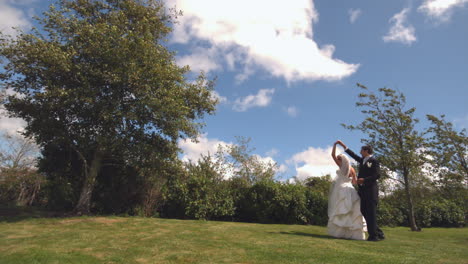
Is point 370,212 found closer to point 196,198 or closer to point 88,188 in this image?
point 196,198

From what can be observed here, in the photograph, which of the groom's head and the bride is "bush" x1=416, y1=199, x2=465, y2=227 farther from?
the bride

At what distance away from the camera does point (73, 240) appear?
760 cm

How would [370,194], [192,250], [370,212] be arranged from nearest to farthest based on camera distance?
[192,250] → [370,212] → [370,194]

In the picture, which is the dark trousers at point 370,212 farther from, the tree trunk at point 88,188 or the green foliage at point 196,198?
the tree trunk at point 88,188

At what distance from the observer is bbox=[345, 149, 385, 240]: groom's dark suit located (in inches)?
320

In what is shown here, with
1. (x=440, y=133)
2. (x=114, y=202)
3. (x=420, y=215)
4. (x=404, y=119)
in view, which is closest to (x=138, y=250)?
(x=114, y=202)

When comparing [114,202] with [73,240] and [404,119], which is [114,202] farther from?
[404,119]

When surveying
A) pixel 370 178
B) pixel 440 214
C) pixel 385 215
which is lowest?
pixel 385 215

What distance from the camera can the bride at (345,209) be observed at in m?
8.23

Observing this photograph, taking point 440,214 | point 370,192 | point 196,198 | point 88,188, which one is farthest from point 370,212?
point 440,214

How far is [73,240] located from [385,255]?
24.7 ft

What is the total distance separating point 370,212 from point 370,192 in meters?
0.57

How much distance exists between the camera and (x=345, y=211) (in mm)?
8289

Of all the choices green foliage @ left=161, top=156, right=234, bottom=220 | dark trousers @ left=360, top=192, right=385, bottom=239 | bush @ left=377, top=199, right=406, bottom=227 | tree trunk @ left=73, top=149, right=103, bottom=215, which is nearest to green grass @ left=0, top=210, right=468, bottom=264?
dark trousers @ left=360, top=192, right=385, bottom=239
